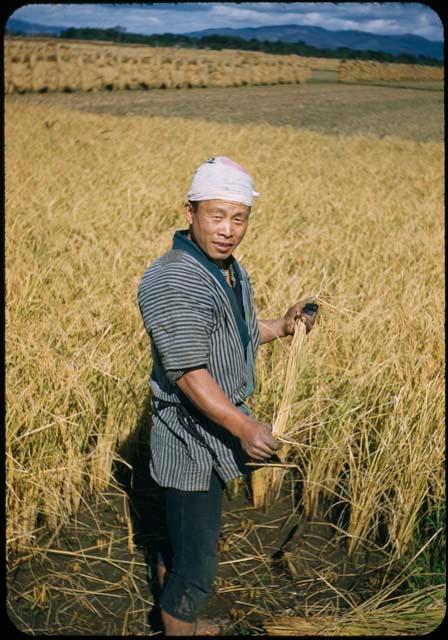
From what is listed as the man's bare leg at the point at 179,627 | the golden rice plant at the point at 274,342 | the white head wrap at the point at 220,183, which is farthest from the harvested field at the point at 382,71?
the man's bare leg at the point at 179,627

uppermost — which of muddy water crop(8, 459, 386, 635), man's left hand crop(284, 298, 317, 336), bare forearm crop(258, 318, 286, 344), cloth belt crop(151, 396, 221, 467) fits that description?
man's left hand crop(284, 298, 317, 336)

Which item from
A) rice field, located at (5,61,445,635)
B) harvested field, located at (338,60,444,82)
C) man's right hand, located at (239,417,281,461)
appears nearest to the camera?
man's right hand, located at (239,417,281,461)

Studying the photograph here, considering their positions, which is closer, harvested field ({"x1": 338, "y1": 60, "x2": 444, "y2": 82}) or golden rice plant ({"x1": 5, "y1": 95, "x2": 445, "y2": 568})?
golden rice plant ({"x1": 5, "y1": 95, "x2": 445, "y2": 568})

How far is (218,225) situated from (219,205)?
0.04 meters

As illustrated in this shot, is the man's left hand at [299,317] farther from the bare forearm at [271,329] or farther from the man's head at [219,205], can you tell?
the man's head at [219,205]

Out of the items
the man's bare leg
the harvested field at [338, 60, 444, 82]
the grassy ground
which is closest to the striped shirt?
the man's bare leg

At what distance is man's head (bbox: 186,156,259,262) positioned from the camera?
4.85ft

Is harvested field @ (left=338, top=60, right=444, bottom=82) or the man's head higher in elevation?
harvested field @ (left=338, top=60, right=444, bottom=82)

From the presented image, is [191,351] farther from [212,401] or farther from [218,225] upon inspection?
[218,225]

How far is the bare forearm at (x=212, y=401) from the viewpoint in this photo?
1.36m

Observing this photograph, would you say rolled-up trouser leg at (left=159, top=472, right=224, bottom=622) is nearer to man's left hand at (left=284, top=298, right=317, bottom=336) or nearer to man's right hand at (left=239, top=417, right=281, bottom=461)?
man's right hand at (left=239, top=417, right=281, bottom=461)

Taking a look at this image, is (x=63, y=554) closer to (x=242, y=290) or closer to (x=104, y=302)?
(x=242, y=290)

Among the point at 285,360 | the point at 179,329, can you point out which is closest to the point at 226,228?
the point at 179,329

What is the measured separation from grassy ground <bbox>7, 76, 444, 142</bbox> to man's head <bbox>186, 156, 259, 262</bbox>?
13.3m
